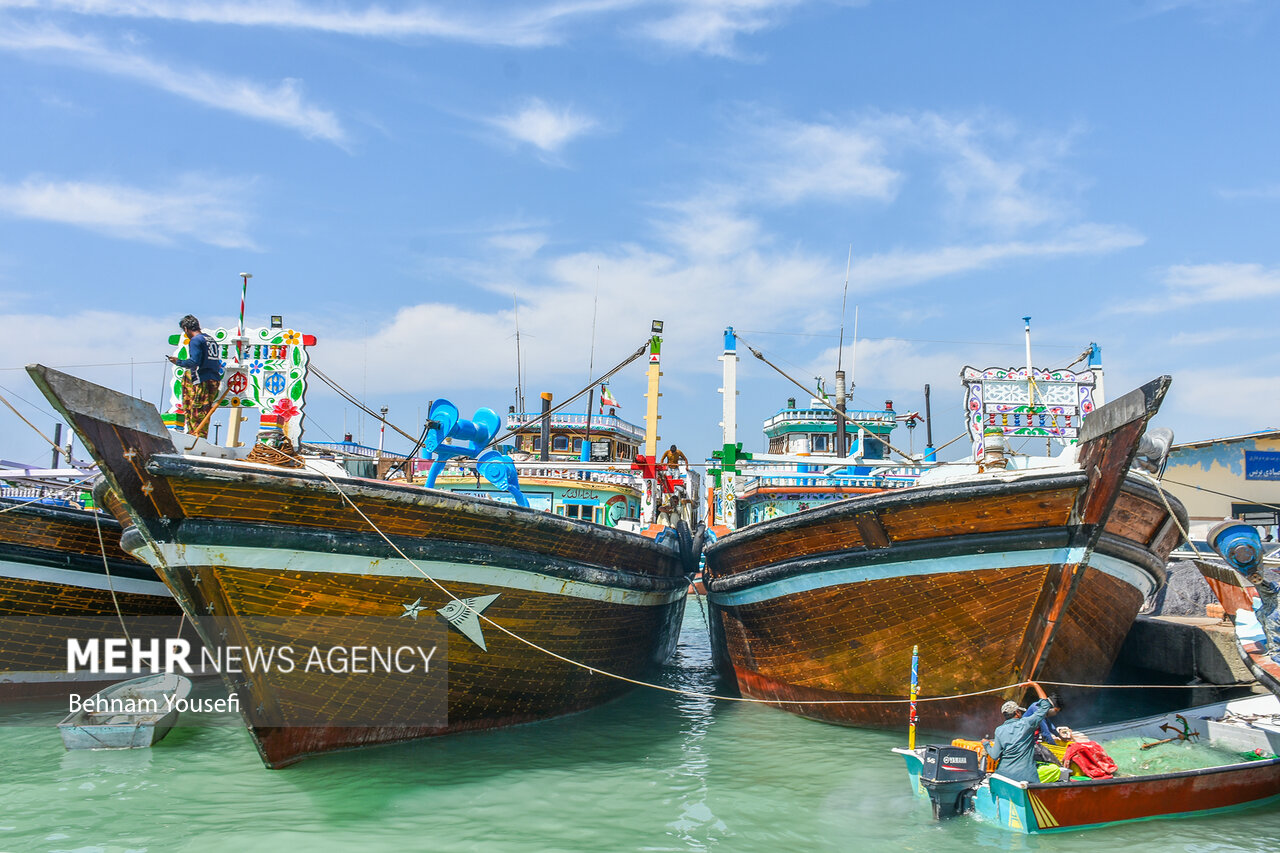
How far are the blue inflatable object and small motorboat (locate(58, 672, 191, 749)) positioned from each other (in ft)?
11.9

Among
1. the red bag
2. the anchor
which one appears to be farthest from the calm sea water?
the anchor

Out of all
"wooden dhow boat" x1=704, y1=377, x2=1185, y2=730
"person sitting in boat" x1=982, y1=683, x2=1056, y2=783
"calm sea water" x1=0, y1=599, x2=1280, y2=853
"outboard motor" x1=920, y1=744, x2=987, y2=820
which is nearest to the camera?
"calm sea water" x1=0, y1=599, x2=1280, y2=853

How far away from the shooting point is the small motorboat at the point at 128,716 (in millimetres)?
8219

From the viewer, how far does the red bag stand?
6.47 m

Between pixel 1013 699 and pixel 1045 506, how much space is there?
194 centimetres

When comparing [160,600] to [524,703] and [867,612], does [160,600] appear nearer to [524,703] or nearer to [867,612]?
[524,703]

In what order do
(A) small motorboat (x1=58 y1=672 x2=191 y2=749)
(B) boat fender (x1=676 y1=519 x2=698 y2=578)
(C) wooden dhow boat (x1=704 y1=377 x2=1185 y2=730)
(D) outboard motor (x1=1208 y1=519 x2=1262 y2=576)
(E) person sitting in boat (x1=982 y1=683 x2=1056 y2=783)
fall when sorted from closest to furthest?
1. (E) person sitting in boat (x1=982 y1=683 x2=1056 y2=783)
2. (D) outboard motor (x1=1208 y1=519 x2=1262 y2=576)
3. (C) wooden dhow boat (x1=704 y1=377 x2=1185 y2=730)
4. (A) small motorboat (x1=58 y1=672 x2=191 y2=749)
5. (B) boat fender (x1=676 y1=519 x2=698 y2=578)

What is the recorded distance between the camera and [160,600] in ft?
38.1

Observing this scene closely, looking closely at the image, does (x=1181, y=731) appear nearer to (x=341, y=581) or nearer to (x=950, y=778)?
(x=950, y=778)

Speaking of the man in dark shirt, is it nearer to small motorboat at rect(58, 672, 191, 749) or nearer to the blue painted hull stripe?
the blue painted hull stripe

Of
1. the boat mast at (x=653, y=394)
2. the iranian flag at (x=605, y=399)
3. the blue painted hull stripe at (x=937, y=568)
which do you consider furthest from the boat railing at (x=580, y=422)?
the blue painted hull stripe at (x=937, y=568)

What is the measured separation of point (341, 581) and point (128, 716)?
3.59 m

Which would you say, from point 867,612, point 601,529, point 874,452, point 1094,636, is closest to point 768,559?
point 867,612

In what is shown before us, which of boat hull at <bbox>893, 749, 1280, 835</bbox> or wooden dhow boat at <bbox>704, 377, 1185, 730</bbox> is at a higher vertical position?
wooden dhow boat at <bbox>704, 377, 1185, 730</bbox>
